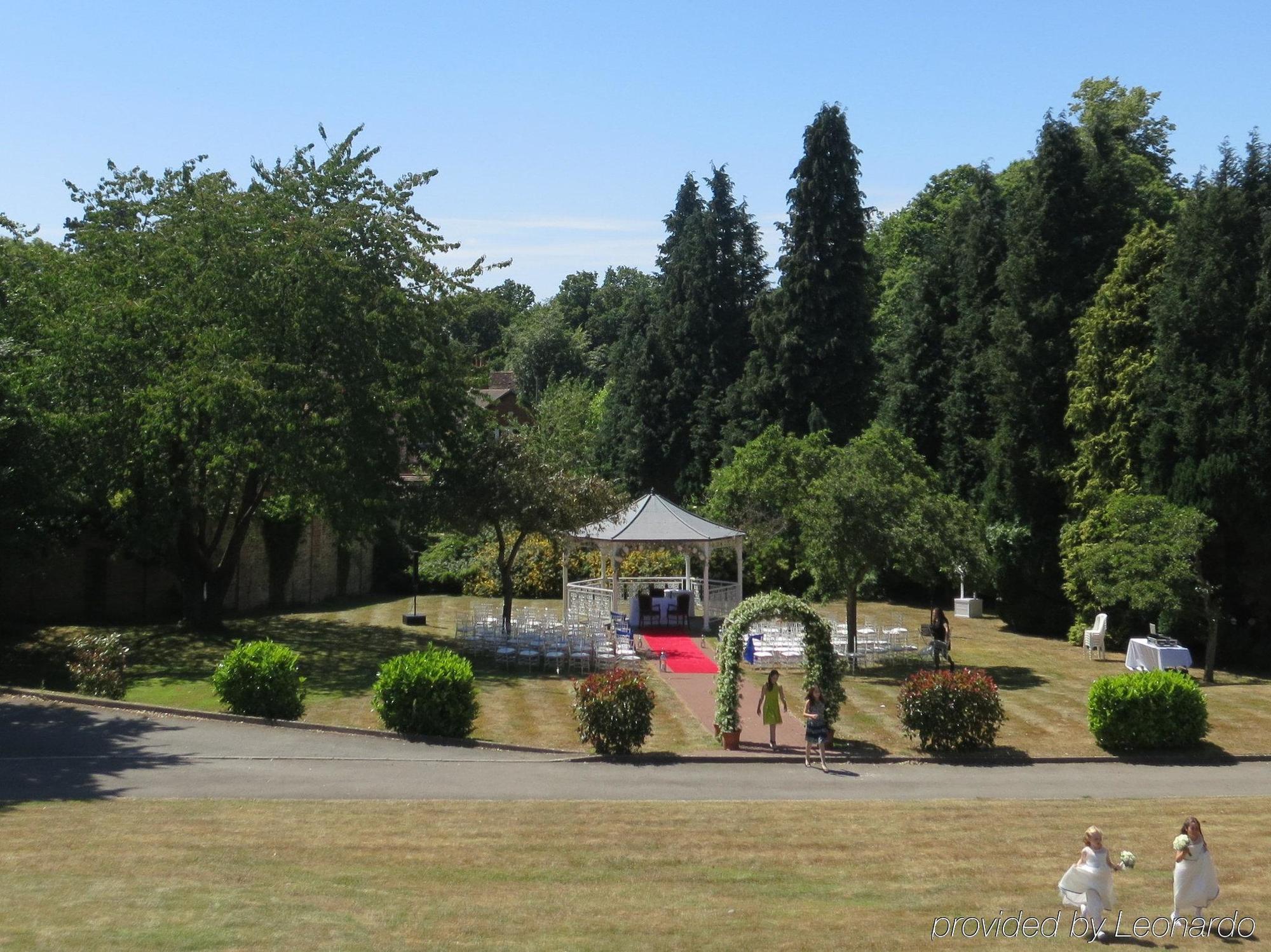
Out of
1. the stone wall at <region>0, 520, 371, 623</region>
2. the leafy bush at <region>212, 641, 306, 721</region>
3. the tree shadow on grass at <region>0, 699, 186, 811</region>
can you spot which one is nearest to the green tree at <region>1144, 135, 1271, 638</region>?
the leafy bush at <region>212, 641, 306, 721</region>

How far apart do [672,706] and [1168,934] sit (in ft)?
42.3

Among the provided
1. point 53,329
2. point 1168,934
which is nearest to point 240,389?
point 53,329

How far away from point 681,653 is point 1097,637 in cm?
1086

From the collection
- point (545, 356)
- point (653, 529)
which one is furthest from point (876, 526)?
point (545, 356)

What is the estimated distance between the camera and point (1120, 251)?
34469mm

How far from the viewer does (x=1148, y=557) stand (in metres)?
27.0

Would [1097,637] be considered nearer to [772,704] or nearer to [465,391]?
[772,704]

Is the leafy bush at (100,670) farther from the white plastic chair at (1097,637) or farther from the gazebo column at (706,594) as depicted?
the white plastic chair at (1097,637)

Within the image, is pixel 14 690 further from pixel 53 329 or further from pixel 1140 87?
pixel 1140 87

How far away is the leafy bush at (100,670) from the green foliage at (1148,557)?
67.4 feet

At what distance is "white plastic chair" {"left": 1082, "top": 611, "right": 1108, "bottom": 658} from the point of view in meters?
31.7

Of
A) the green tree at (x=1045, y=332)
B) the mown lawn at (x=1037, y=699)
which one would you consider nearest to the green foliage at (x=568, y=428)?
the mown lawn at (x=1037, y=699)

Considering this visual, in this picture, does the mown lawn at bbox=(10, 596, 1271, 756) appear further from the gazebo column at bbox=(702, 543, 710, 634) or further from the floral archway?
the gazebo column at bbox=(702, 543, 710, 634)

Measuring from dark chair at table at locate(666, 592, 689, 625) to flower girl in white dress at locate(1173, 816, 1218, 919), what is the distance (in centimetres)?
2350
